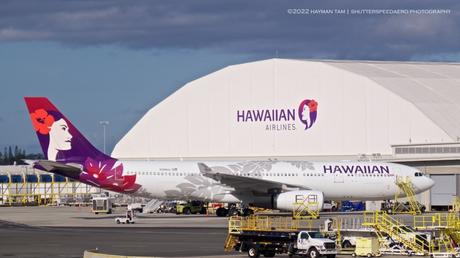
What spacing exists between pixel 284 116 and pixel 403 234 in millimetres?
55181

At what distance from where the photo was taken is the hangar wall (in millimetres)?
94875

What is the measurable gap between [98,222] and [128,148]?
38.8 meters

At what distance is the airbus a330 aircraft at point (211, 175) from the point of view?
239ft

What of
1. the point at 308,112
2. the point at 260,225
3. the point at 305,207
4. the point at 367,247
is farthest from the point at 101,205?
the point at 367,247

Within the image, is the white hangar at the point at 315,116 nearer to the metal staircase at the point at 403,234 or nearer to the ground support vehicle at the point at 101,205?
the ground support vehicle at the point at 101,205

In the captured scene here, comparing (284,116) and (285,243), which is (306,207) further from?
(284,116)

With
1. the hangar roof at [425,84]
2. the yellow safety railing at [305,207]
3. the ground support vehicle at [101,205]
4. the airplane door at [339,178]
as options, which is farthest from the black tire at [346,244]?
the hangar roof at [425,84]

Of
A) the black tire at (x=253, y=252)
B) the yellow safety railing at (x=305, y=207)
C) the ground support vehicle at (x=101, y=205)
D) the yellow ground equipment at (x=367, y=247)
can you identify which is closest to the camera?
the black tire at (x=253, y=252)

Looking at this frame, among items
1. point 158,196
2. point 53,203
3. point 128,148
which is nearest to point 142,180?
point 158,196

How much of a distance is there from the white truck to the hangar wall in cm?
5216

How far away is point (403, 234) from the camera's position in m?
45.4

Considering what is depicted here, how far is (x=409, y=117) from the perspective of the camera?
94.2 metres

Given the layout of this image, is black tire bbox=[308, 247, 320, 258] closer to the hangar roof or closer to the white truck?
the white truck

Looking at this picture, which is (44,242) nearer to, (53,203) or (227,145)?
(227,145)
